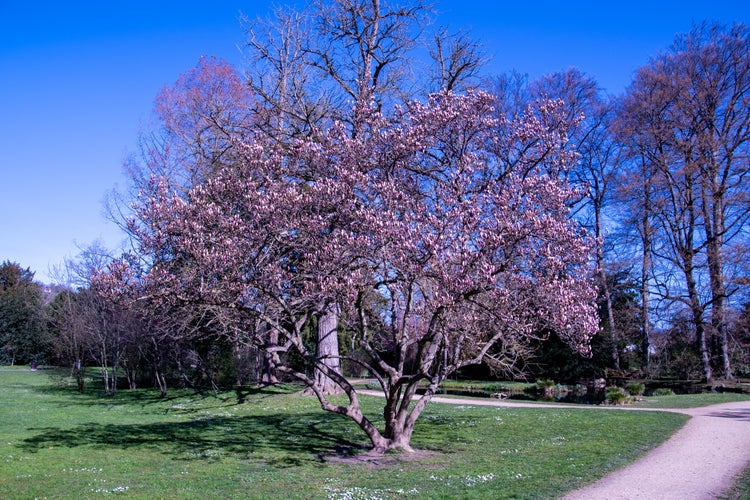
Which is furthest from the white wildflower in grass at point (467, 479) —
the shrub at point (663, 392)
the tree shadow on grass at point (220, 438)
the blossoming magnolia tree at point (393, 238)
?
the shrub at point (663, 392)

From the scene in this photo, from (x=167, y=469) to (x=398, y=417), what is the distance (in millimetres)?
4487

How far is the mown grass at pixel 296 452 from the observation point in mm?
8656

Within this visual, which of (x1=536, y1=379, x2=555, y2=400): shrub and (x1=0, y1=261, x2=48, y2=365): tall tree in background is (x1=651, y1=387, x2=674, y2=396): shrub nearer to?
(x1=536, y1=379, x2=555, y2=400): shrub

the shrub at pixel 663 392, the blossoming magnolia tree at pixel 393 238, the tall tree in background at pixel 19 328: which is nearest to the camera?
the blossoming magnolia tree at pixel 393 238

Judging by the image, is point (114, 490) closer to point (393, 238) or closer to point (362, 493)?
point (362, 493)

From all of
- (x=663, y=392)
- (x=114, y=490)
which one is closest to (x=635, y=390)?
(x=663, y=392)

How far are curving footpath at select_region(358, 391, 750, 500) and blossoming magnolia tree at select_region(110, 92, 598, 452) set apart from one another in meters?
2.27

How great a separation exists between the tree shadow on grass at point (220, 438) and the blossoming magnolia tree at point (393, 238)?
2067 mm

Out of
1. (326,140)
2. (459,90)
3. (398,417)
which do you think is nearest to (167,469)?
(398,417)

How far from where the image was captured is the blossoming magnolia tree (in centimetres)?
931

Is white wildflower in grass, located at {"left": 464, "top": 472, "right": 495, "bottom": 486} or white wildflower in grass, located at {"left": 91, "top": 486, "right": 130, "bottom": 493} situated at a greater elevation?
white wildflower in grass, located at {"left": 91, "top": 486, "right": 130, "bottom": 493}

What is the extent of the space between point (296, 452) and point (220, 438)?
9.38 feet

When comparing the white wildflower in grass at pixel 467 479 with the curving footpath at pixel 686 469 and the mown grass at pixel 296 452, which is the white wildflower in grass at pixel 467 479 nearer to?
the mown grass at pixel 296 452

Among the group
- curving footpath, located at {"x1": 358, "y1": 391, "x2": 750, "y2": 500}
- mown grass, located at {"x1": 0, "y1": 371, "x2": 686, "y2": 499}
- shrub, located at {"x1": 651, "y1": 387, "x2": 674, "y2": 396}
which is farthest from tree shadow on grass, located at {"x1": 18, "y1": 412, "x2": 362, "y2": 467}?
shrub, located at {"x1": 651, "y1": 387, "x2": 674, "y2": 396}
